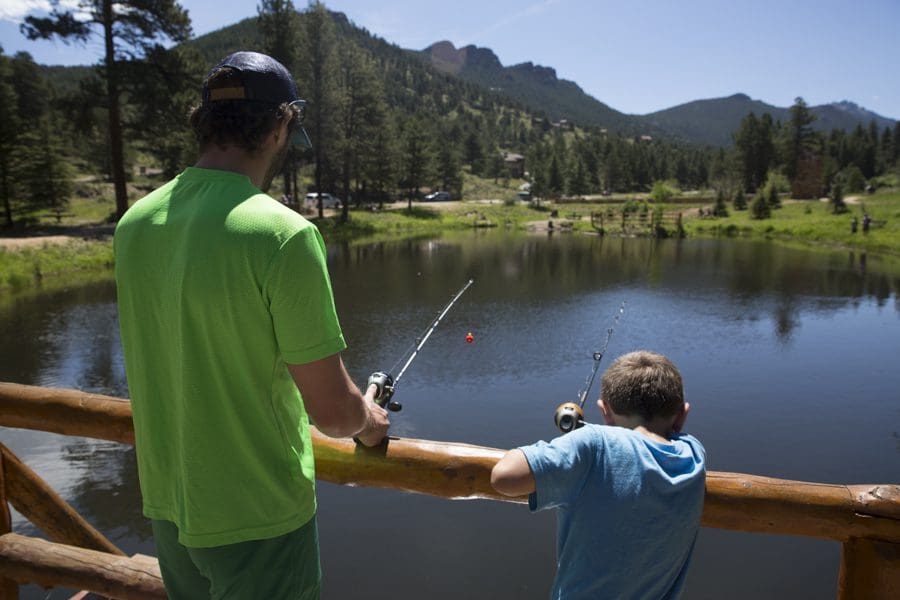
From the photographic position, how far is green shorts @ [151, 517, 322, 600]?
157 centimetres

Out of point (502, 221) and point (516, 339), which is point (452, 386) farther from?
point (502, 221)

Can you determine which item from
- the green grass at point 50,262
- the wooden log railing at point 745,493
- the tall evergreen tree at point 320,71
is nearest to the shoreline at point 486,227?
the green grass at point 50,262

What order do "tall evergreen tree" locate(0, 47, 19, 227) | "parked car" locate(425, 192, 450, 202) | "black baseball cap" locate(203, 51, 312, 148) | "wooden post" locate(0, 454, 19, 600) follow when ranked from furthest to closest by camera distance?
"parked car" locate(425, 192, 450, 202)
"tall evergreen tree" locate(0, 47, 19, 227)
"wooden post" locate(0, 454, 19, 600)
"black baseball cap" locate(203, 51, 312, 148)

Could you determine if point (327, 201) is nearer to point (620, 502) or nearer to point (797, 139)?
point (620, 502)

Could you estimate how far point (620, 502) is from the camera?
1691mm

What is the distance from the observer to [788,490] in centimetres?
204

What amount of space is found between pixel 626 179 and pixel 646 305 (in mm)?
87377

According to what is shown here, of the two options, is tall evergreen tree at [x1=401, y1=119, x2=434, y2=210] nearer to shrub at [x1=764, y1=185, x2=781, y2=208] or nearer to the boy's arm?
shrub at [x1=764, y1=185, x2=781, y2=208]

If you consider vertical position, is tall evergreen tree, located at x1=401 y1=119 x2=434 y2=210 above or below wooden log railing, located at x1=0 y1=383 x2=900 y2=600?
above

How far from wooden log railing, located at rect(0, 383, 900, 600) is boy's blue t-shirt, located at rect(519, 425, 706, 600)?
37 cm

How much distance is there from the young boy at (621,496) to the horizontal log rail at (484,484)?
13.4 inches

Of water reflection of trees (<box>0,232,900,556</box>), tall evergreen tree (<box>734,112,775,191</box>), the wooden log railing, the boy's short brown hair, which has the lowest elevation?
water reflection of trees (<box>0,232,900,556</box>)

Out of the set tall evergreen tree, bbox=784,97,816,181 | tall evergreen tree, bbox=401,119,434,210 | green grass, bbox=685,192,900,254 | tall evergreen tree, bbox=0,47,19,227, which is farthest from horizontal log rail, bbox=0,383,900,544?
tall evergreen tree, bbox=784,97,816,181

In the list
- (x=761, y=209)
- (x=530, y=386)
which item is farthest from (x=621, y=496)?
(x=761, y=209)
